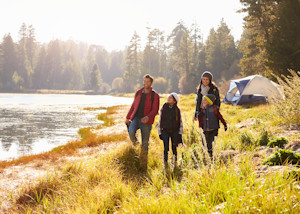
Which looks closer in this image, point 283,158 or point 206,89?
point 283,158

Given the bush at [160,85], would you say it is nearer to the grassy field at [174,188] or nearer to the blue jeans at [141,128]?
the grassy field at [174,188]

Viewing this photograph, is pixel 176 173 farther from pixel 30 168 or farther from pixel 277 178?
pixel 30 168

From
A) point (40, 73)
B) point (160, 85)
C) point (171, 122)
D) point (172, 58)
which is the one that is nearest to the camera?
point (171, 122)

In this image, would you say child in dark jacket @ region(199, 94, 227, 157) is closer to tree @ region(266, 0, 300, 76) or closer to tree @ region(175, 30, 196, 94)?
tree @ region(266, 0, 300, 76)

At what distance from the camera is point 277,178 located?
9.46 ft

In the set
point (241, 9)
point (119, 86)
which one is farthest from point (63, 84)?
point (241, 9)

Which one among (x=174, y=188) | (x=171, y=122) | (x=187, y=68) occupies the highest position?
(x=187, y=68)

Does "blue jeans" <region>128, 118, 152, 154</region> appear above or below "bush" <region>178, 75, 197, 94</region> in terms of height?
below

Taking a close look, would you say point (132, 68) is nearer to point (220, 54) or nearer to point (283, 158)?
point (220, 54)

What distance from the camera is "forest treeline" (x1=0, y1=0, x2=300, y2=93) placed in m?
16.2

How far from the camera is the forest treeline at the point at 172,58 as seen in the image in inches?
636

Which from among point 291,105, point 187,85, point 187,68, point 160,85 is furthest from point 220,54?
point 291,105

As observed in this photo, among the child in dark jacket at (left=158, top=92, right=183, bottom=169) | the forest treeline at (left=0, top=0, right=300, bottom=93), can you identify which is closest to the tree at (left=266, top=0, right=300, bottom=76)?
the forest treeline at (left=0, top=0, right=300, bottom=93)

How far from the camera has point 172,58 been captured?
240ft
